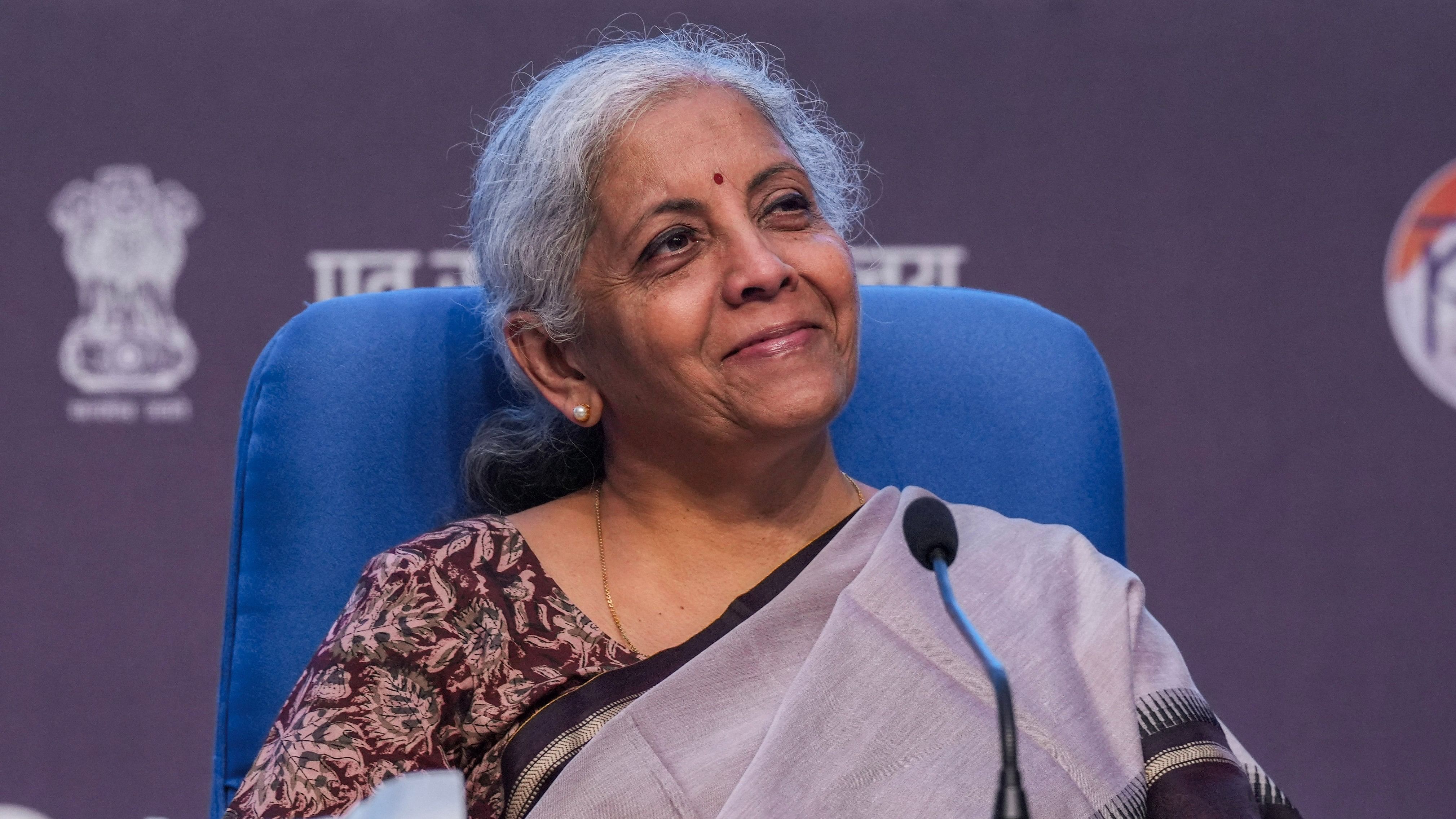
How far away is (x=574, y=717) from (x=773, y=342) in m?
0.42

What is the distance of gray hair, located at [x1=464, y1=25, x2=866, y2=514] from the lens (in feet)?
4.56

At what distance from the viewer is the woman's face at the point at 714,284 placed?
131 cm

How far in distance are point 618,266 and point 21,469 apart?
1455mm

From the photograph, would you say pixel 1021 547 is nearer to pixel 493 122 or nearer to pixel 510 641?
pixel 510 641

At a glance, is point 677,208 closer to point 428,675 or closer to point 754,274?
point 754,274

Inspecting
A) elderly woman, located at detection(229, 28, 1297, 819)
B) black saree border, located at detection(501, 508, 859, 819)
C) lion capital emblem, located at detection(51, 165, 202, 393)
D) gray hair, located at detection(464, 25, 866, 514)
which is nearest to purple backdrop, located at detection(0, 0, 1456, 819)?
lion capital emblem, located at detection(51, 165, 202, 393)

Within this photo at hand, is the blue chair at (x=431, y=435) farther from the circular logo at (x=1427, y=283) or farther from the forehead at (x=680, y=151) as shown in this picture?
the circular logo at (x=1427, y=283)

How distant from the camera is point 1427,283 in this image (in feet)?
7.57

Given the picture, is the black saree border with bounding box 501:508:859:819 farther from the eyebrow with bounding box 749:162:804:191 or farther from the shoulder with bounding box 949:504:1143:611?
the eyebrow with bounding box 749:162:804:191

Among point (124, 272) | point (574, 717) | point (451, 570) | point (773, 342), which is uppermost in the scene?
point (773, 342)

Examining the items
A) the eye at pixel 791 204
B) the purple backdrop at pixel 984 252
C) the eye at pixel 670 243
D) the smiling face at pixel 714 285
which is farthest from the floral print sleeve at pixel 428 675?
the purple backdrop at pixel 984 252

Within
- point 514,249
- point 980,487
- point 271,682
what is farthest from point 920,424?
point 271,682

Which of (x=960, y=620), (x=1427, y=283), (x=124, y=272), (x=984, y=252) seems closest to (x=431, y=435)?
(x=960, y=620)

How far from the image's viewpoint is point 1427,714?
2.38m
